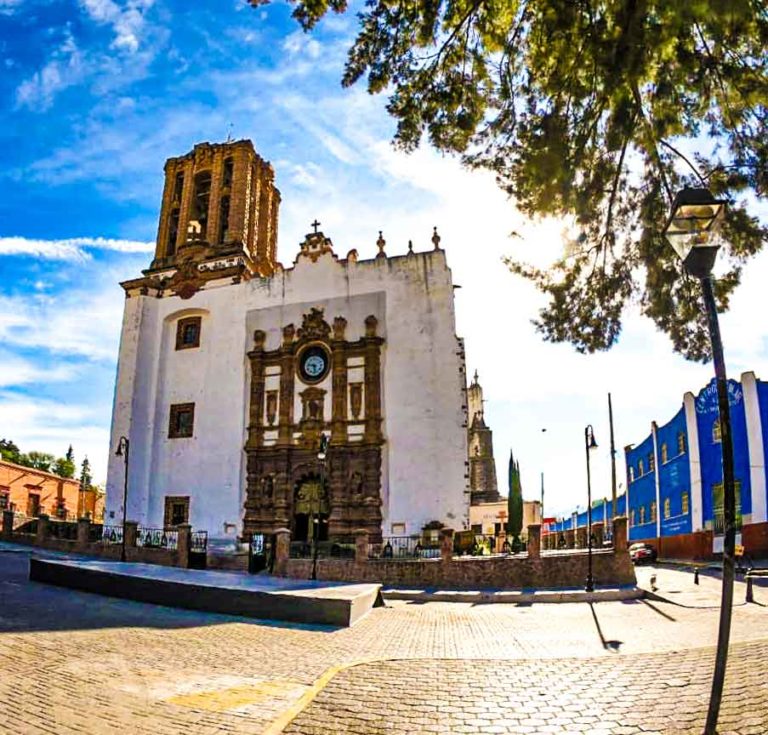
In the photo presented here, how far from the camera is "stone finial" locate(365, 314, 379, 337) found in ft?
82.0

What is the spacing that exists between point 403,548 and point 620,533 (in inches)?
314

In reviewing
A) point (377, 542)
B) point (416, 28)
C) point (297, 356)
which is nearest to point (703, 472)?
point (377, 542)

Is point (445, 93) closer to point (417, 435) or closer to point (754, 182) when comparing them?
point (754, 182)

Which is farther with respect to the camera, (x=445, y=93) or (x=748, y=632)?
(x=748, y=632)

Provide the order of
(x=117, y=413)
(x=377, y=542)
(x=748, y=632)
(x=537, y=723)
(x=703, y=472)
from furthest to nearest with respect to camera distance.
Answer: (x=117, y=413)
(x=703, y=472)
(x=377, y=542)
(x=748, y=632)
(x=537, y=723)

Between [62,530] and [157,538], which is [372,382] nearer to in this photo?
[157,538]

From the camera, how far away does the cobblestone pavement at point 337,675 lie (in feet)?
15.3

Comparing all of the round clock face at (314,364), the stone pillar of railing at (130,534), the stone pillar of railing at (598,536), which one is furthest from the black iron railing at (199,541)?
the stone pillar of railing at (598,536)

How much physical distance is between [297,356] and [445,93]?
758 inches

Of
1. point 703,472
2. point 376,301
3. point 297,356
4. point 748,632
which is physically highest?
point 376,301

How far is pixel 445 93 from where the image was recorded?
24.2ft

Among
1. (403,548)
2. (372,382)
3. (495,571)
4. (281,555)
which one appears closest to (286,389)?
(372,382)

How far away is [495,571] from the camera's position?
1700cm

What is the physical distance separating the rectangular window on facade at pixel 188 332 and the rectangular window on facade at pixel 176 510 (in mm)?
6610
